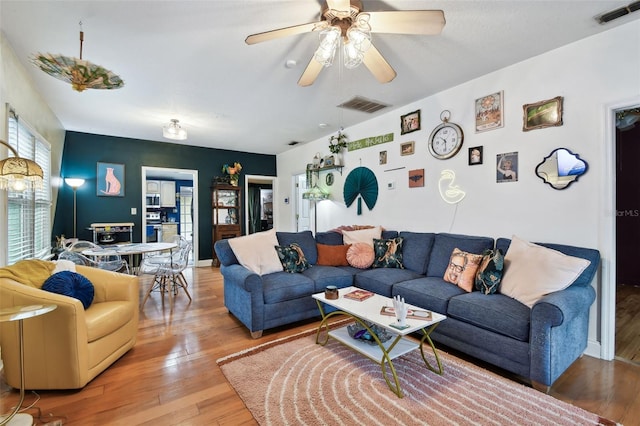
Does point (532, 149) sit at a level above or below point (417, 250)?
above

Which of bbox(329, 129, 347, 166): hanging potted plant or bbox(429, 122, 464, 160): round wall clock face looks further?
bbox(329, 129, 347, 166): hanging potted plant

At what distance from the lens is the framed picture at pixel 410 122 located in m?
3.84

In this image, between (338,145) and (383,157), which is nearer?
(383,157)

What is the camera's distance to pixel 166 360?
2371 mm

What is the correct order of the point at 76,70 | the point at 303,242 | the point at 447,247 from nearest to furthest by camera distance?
the point at 76,70, the point at 447,247, the point at 303,242

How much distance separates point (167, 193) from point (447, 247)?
847cm

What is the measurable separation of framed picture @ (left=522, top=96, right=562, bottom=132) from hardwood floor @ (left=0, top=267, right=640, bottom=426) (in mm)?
2028

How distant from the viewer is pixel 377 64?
2148 mm

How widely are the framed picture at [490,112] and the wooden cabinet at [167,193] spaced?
8.64 meters

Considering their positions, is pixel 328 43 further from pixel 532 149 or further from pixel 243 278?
pixel 532 149

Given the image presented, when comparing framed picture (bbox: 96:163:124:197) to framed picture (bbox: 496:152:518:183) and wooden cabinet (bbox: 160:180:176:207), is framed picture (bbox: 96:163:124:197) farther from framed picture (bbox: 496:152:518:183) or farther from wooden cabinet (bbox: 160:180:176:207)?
framed picture (bbox: 496:152:518:183)

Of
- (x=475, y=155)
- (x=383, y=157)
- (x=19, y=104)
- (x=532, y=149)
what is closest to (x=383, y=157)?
(x=383, y=157)

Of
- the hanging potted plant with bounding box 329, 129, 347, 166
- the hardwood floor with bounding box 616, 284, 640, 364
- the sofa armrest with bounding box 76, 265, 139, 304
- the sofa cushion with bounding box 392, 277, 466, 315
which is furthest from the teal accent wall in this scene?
the hardwood floor with bounding box 616, 284, 640, 364

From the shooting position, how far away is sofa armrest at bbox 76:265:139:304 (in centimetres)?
250
